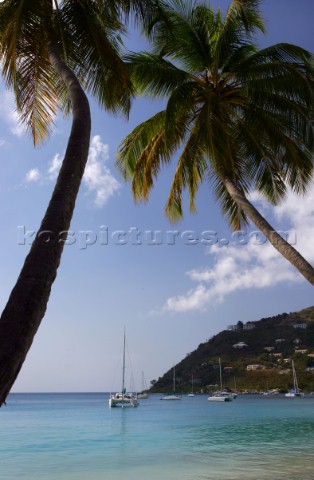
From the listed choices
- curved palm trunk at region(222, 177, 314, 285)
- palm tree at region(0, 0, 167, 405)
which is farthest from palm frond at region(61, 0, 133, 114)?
curved palm trunk at region(222, 177, 314, 285)

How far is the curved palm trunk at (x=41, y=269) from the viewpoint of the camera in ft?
9.77

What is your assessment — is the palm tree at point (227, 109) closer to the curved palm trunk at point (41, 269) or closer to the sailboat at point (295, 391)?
the curved palm trunk at point (41, 269)

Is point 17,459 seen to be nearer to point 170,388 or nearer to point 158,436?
point 158,436

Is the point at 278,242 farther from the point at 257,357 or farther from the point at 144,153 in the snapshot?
the point at 257,357

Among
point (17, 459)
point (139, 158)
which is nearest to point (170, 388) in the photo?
point (17, 459)

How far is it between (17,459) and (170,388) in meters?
106

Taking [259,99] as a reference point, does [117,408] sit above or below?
below

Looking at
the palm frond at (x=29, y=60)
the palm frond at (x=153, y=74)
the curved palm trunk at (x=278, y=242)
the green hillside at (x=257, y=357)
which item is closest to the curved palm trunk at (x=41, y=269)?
the palm frond at (x=29, y=60)

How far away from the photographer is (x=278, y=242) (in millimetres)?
9156

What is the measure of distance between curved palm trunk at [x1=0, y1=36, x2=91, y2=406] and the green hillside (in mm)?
99701

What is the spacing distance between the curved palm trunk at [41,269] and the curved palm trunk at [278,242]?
4.78 meters

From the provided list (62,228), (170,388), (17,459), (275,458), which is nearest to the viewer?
(62,228)

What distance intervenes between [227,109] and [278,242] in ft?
13.0

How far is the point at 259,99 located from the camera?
10.9 meters
